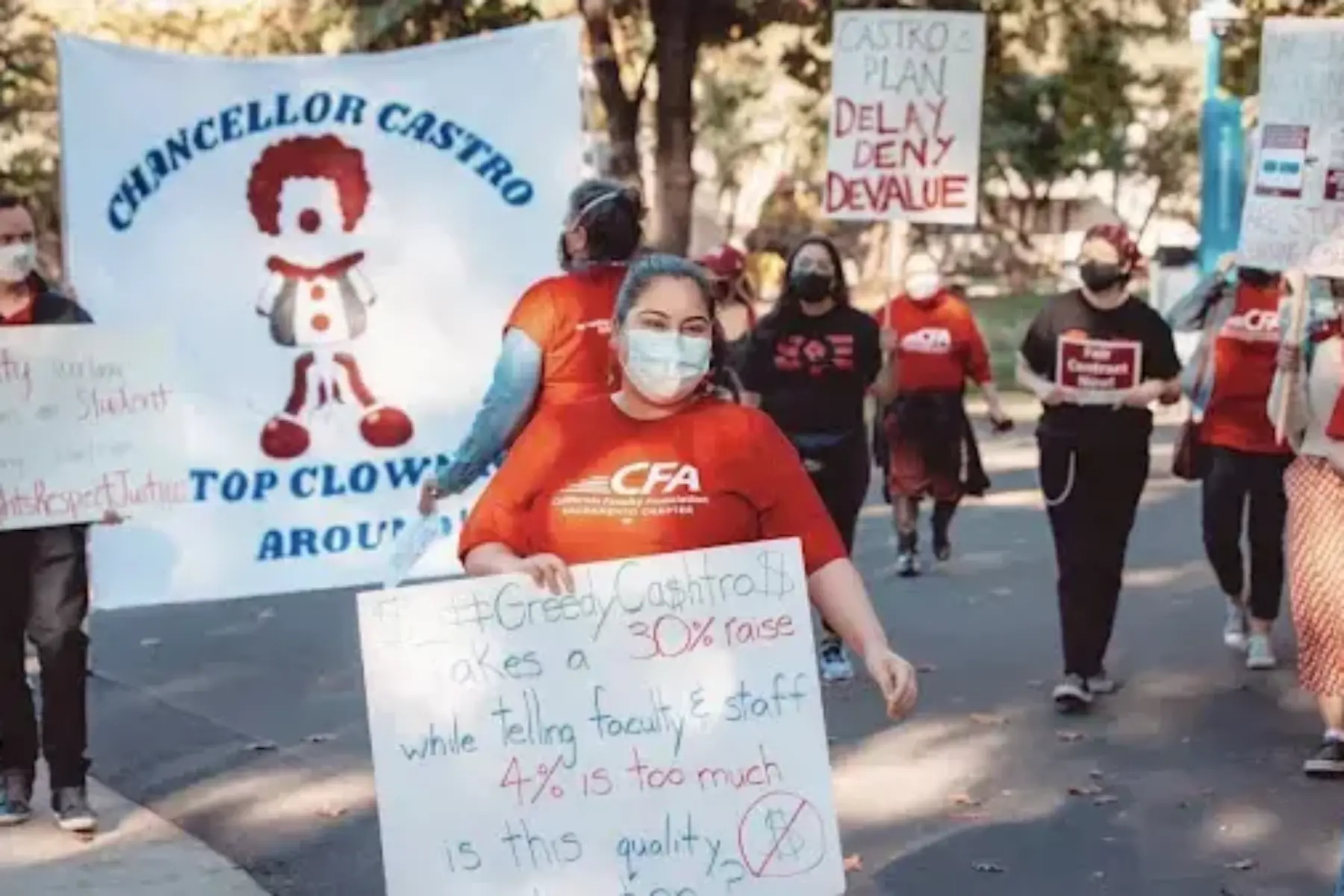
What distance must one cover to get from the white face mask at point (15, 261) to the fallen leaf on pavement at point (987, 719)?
12.3 ft

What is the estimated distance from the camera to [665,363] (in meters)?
4.46

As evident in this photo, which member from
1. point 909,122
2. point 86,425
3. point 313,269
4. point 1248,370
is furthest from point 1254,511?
point 86,425

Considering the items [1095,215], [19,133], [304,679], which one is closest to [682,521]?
[304,679]

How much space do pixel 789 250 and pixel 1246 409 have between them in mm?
1909

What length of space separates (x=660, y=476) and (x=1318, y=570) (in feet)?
12.7

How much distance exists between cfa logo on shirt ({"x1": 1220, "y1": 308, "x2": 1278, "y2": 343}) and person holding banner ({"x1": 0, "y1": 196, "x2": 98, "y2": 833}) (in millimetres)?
4546

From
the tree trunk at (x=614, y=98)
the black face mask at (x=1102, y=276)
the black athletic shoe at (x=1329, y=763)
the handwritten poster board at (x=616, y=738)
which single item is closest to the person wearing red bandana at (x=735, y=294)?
the black face mask at (x=1102, y=276)

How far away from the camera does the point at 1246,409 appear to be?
31.7 feet

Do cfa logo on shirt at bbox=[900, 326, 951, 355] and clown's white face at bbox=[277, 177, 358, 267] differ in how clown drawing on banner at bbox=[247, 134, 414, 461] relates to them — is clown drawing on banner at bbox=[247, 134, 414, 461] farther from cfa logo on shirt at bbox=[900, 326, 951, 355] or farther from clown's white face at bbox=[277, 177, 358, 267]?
cfa logo on shirt at bbox=[900, 326, 951, 355]

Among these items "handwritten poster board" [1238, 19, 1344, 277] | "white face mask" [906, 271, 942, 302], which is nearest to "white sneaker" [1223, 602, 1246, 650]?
"handwritten poster board" [1238, 19, 1344, 277]

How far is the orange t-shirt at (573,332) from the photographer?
658 cm

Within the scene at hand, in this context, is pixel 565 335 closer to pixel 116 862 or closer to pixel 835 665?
pixel 116 862

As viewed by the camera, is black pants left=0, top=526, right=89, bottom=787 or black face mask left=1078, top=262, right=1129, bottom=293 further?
black face mask left=1078, top=262, right=1129, bottom=293

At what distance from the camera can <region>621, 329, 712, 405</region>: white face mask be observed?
447cm
